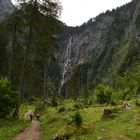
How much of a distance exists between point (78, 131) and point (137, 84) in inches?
1449

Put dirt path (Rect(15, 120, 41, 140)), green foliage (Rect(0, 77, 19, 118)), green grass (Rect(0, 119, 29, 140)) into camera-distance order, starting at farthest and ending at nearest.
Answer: green foliage (Rect(0, 77, 19, 118))
green grass (Rect(0, 119, 29, 140))
dirt path (Rect(15, 120, 41, 140))

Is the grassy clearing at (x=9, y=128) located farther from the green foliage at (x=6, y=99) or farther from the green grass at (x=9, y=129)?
the green foliage at (x=6, y=99)

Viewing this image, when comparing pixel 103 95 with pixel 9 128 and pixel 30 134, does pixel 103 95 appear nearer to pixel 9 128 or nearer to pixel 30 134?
pixel 9 128

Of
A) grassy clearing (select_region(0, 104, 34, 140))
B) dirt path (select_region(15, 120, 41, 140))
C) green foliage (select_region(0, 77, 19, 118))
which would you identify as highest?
green foliage (select_region(0, 77, 19, 118))

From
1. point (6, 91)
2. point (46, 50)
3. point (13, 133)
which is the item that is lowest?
point (13, 133)

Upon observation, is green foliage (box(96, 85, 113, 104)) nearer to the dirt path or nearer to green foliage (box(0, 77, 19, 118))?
green foliage (box(0, 77, 19, 118))

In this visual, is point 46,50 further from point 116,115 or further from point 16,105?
point 116,115

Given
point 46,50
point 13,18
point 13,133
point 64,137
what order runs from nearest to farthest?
point 64,137 → point 13,133 → point 13,18 → point 46,50

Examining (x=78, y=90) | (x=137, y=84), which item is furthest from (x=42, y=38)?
(x=78, y=90)

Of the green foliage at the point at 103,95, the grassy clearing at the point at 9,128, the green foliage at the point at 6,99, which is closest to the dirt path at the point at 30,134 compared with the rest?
the grassy clearing at the point at 9,128

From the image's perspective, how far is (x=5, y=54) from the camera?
69562mm

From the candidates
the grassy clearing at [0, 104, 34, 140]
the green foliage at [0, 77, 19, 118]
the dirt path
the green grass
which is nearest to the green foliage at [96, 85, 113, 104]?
the green foliage at [0, 77, 19, 118]

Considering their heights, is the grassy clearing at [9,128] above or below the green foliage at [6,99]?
below


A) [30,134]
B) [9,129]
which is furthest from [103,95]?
[30,134]
